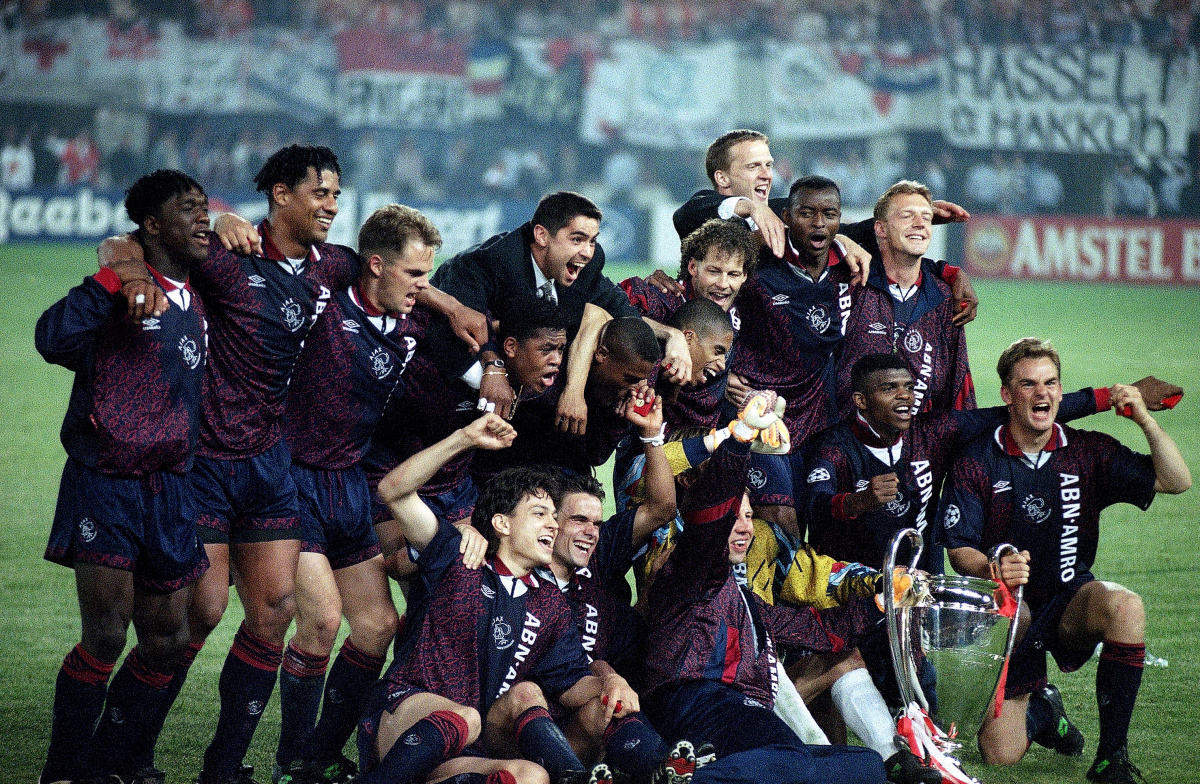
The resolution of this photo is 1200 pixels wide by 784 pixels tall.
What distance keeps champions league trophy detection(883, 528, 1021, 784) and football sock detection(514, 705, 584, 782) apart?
3.97ft

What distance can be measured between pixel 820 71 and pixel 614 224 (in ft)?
19.2

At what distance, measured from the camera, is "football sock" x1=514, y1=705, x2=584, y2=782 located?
3.85 metres

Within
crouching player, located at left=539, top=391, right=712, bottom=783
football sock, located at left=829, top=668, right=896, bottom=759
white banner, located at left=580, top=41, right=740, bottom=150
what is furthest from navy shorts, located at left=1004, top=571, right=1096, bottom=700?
white banner, located at left=580, top=41, right=740, bottom=150

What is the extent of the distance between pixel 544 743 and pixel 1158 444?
99.5 inches

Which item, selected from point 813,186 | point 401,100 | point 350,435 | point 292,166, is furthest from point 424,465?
point 401,100

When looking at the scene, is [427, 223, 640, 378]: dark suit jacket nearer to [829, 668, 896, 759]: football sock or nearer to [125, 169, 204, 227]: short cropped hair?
[125, 169, 204, 227]: short cropped hair

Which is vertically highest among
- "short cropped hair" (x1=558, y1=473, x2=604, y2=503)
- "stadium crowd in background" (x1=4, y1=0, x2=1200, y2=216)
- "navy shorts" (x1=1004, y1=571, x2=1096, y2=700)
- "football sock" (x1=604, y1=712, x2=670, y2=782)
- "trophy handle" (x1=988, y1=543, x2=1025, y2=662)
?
"stadium crowd in background" (x1=4, y1=0, x2=1200, y2=216)

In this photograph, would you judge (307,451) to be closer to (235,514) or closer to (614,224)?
(235,514)

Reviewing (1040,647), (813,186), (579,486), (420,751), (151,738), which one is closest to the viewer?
(420,751)

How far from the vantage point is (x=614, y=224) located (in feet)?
65.5

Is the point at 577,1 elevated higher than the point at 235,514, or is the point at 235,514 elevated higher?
the point at 577,1

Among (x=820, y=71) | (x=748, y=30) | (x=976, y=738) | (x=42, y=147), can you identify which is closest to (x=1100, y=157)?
(x=820, y=71)

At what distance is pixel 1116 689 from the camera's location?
15.1 ft

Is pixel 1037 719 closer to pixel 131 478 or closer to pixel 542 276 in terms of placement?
pixel 542 276
